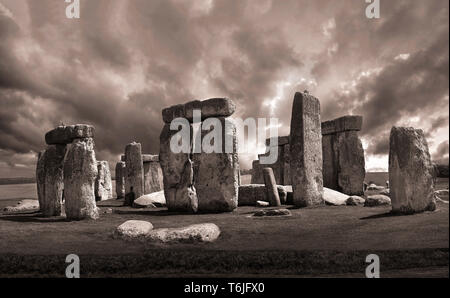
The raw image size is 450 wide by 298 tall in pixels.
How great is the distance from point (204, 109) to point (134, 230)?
6.22 metres

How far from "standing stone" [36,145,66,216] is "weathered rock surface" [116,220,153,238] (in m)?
5.27

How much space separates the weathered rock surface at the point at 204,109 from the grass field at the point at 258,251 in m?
5.11

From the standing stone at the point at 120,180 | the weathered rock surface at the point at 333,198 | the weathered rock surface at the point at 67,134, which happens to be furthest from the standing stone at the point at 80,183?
the standing stone at the point at 120,180

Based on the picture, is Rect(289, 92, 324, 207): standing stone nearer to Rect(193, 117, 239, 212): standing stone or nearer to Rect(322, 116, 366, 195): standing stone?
Rect(193, 117, 239, 212): standing stone

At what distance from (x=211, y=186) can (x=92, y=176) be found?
3.84 m

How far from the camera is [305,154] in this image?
14180 mm

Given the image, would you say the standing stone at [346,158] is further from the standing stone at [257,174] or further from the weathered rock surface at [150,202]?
the weathered rock surface at [150,202]

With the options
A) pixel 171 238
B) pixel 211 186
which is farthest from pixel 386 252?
pixel 211 186

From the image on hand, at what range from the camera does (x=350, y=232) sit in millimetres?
8875

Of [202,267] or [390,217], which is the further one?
[390,217]

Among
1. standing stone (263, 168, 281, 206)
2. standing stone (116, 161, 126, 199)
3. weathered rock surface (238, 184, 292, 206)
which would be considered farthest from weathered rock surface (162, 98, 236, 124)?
standing stone (116, 161, 126, 199)

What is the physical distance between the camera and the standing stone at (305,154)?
46.0 ft

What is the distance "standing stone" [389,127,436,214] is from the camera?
10484mm
